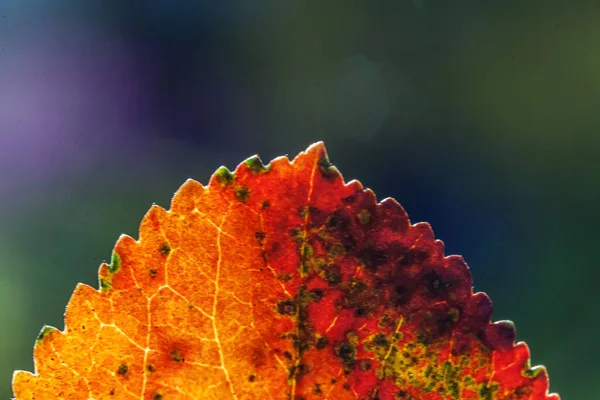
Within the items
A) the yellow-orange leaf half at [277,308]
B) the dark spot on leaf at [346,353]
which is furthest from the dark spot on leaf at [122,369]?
the dark spot on leaf at [346,353]

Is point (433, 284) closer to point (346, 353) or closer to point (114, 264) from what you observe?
point (346, 353)

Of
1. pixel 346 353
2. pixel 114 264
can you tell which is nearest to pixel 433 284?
pixel 346 353

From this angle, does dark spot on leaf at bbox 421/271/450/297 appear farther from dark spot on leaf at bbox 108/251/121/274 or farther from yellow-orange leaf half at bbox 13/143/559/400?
dark spot on leaf at bbox 108/251/121/274

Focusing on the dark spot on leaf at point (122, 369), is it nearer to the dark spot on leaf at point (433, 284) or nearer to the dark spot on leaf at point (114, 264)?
the dark spot on leaf at point (114, 264)

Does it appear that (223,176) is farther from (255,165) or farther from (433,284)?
(433,284)

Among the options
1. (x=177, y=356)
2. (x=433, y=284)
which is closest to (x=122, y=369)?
(x=177, y=356)

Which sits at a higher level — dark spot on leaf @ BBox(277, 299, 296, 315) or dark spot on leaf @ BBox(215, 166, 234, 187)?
dark spot on leaf @ BBox(215, 166, 234, 187)

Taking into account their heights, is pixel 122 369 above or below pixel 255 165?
below

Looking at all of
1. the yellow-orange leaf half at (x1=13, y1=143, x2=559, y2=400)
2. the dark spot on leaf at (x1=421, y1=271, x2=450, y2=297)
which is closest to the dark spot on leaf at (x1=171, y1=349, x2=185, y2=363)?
the yellow-orange leaf half at (x1=13, y1=143, x2=559, y2=400)

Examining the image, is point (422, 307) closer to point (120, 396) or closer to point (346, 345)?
point (346, 345)
